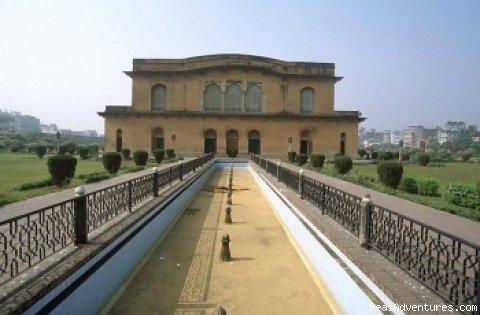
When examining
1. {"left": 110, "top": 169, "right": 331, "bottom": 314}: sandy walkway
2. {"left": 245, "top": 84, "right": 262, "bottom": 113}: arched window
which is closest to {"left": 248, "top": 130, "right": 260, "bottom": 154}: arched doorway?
{"left": 245, "top": 84, "right": 262, "bottom": 113}: arched window

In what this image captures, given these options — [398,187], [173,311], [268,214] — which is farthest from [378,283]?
[398,187]

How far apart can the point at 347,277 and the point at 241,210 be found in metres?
6.60

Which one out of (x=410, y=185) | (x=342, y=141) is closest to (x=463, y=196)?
(x=410, y=185)

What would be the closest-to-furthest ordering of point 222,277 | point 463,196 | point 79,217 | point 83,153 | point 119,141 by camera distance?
point 79,217 → point 222,277 → point 463,196 → point 83,153 → point 119,141

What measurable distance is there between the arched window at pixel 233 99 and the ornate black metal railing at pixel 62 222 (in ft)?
86.7

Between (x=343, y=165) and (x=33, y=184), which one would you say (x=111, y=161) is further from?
(x=343, y=165)

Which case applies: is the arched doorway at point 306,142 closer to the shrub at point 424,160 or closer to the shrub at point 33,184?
the shrub at point 424,160

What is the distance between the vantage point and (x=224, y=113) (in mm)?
37188

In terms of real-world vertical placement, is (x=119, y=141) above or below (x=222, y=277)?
above

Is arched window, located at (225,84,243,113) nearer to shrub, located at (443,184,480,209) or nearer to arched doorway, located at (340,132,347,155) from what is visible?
arched doorway, located at (340,132,347,155)

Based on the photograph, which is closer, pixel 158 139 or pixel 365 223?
pixel 365 223

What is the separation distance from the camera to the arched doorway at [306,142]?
125 ft

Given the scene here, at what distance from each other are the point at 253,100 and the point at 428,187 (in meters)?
26.7

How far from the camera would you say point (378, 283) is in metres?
3.80
